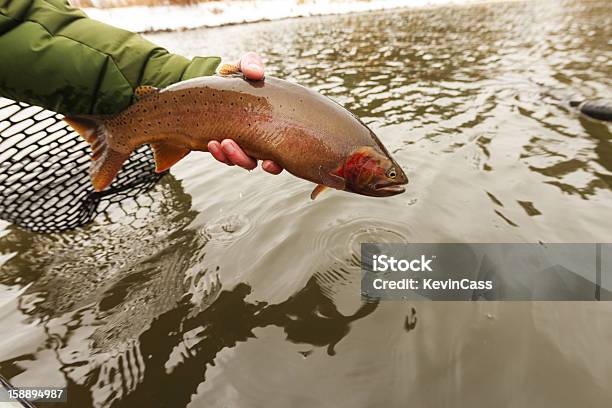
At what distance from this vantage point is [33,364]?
102 inches

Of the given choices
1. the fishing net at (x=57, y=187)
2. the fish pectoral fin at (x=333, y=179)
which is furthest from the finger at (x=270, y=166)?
the fishing net at (x=57, y=187)

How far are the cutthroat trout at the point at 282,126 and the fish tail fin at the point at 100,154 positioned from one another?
0.10 metres

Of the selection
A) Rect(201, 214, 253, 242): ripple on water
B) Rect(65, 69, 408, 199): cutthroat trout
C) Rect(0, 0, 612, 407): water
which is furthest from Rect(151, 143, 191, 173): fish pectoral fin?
Rect(201, 214, 253, 242): ripple on water

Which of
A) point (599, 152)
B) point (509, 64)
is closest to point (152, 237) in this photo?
point (599, 152)

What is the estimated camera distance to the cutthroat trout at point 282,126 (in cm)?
216

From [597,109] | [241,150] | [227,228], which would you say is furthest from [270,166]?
[597,109]

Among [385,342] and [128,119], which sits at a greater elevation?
[128,119]

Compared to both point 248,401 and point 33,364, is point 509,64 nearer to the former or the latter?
point 248,401

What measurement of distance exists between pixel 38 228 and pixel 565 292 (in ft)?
16.0

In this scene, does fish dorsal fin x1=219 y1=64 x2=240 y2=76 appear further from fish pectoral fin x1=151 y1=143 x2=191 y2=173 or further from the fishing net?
the fishing net

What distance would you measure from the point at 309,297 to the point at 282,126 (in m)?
1.48

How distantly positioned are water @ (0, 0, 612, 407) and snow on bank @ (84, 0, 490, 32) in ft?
135

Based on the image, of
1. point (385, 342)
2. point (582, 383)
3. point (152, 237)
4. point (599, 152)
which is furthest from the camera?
point (599, 152)

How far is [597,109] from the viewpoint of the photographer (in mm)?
6051
